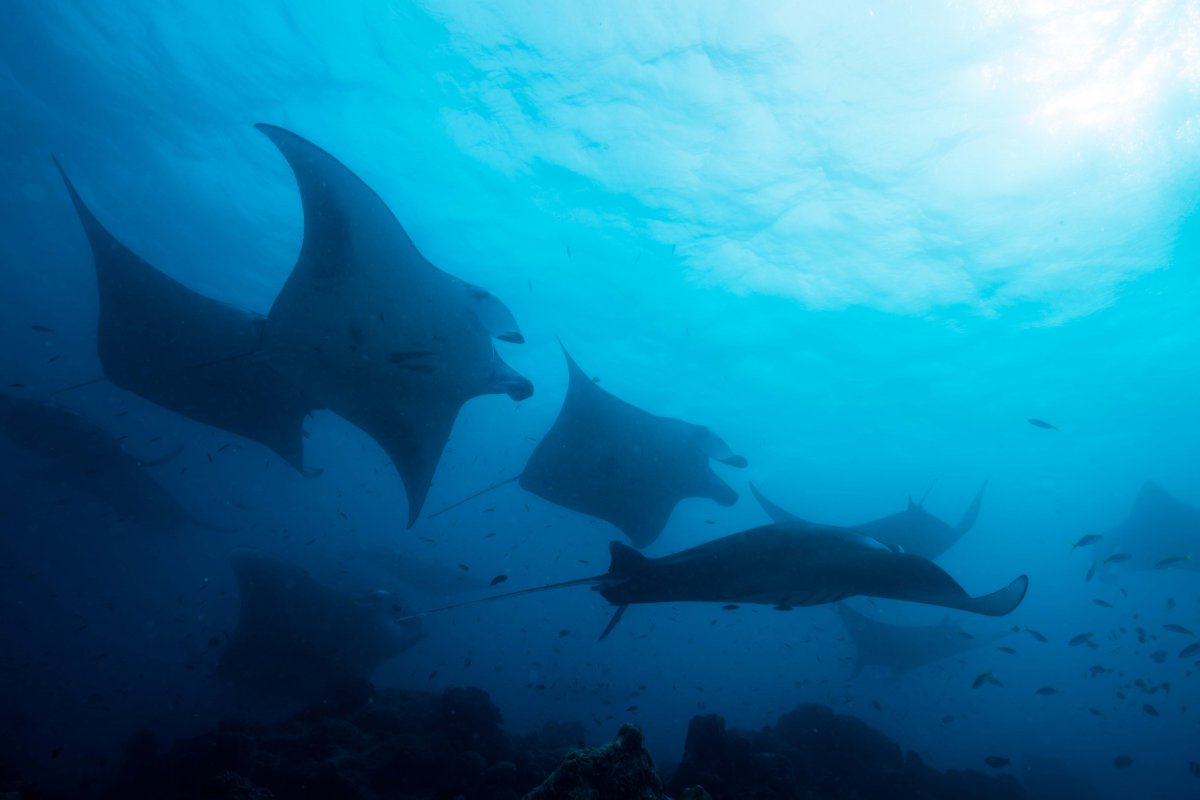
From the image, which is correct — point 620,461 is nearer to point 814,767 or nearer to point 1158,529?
point 814,767

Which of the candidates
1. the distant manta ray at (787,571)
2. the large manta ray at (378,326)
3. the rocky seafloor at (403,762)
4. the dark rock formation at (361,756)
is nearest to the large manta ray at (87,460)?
the dark rock formation at (361,756)

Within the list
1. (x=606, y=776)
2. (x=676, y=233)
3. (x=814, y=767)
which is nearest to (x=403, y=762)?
(x=606, y=776)

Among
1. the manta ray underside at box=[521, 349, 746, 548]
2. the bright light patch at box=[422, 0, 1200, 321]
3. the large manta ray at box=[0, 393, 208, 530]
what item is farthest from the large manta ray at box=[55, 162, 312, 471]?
the bright light patch at box=[422, 0, 1200, 321]

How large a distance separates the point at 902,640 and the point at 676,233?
45.9 ft

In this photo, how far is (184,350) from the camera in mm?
7164

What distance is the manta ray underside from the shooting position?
25.9 feet

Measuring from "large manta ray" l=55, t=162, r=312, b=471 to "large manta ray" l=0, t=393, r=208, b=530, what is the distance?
5074 millimetres

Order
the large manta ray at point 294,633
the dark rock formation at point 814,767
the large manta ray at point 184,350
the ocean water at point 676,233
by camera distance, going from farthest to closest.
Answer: the ocean water at point 676,233
the large manta ray at point 294,633
the large manta ray at point 184,350
the dark rock formation at point 814,767

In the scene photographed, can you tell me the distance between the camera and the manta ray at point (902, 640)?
15211 mm

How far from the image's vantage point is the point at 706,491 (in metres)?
9.54

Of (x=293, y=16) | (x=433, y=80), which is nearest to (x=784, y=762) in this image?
(x=433, y=80)

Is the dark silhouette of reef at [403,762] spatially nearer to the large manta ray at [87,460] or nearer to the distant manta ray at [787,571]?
the distant manta ray at [787,571]

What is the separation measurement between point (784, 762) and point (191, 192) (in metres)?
27.2

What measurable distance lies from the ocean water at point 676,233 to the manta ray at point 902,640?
8.36 feet
